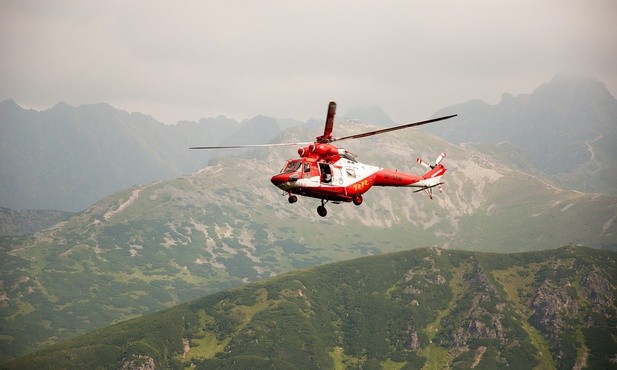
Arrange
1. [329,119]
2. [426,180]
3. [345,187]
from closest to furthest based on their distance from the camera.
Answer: [329,119] → [345,187] → [426,180]

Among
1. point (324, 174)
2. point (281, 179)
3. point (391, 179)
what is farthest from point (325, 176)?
point (391, 179)

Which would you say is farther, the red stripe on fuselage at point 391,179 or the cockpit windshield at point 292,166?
the red stripe on fuselage at point 391,179

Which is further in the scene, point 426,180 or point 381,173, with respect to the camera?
point 426,180

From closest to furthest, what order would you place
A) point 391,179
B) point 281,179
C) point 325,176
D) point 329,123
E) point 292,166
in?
point 329,123, point 281,179, point 292,166, point 325,176, point 391,179

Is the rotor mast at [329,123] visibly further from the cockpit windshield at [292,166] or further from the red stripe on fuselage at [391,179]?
the red stripe on fuselage at [391,179]

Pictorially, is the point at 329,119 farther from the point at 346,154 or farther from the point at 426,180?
the point at 426,180

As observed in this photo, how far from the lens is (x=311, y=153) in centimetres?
5553

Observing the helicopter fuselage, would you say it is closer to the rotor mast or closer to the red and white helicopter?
the red and white helicopter

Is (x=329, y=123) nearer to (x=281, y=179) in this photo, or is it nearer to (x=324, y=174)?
(x=324, y=174)

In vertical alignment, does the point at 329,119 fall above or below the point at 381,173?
Answer: above

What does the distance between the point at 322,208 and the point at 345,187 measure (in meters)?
3.93

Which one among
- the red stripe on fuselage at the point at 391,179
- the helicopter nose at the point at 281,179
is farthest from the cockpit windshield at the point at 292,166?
the red stripe on fuselage at the point at 391,179

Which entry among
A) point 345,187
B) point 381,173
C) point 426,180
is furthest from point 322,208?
point 426,180

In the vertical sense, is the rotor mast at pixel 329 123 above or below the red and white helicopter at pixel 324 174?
above
